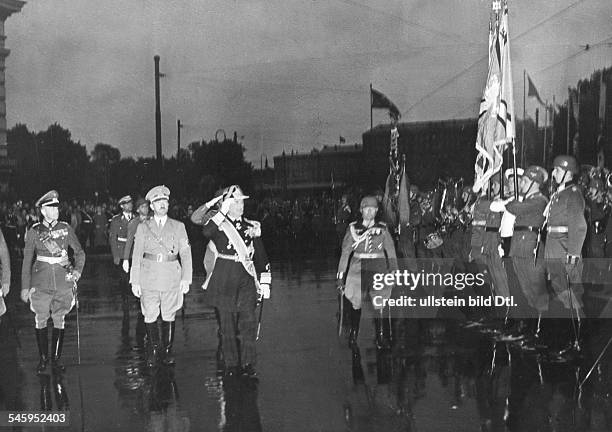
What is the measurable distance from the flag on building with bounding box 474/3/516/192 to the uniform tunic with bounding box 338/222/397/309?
111 inches

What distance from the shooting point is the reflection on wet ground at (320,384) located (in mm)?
5945

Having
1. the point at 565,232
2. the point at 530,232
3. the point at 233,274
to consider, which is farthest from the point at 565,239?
the point at 233,274

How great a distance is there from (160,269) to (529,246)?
3918 mm

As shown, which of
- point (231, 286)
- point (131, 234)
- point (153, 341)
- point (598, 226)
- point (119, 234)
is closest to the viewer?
point (231, 286)

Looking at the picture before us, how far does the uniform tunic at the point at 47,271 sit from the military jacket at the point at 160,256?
55 cm

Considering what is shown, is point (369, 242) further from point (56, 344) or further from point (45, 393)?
point (45, 393)

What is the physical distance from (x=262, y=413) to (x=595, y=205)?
26.0ft

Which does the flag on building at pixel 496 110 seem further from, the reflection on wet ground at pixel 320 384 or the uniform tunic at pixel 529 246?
the reflection on wet ground at pixel 320 384

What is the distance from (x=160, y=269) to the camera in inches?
316

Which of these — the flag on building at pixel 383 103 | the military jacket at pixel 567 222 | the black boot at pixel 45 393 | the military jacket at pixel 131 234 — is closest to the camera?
the black boot at pixel 45 393

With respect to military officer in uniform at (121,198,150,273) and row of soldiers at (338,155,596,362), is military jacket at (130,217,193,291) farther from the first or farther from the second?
military officer in uniform at (121,198,150,273)

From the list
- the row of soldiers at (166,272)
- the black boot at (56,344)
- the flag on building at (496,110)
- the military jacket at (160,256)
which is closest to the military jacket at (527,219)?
the flag on building at (496,110)

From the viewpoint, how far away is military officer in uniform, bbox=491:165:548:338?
9188 millimetres

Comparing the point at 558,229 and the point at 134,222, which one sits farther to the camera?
the point at 134,222
